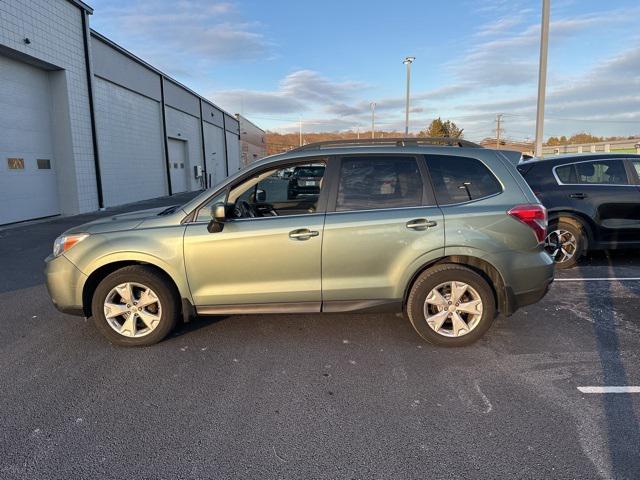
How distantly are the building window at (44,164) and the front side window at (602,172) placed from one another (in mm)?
14074

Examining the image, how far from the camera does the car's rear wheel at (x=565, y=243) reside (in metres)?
6.71

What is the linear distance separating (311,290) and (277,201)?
4.36ft

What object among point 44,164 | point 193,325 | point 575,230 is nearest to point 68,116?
point 44,164

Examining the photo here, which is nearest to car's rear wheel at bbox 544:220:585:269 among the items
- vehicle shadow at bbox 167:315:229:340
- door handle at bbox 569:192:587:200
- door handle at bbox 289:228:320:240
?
door handle at bbox 569:192:587:200

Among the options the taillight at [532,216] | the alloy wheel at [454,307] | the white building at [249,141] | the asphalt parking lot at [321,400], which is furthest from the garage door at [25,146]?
the white building at [249,141]

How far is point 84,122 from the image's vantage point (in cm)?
1422

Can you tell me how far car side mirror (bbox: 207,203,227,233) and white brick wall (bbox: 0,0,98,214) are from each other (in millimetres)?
11048

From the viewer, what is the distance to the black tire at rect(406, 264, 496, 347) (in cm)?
383

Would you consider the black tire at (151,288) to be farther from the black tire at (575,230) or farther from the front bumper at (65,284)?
the black tire at (575,230)

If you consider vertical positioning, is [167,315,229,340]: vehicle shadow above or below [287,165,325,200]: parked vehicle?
Answer: below

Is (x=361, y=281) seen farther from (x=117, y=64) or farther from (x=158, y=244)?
(x=117, y=64)

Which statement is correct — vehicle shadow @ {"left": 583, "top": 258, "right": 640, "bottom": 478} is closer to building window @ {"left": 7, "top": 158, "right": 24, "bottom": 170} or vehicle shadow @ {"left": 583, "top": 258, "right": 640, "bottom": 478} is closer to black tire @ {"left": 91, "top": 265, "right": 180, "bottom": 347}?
black tire @ {"left": 91, "top": 265, "right": 180, "bottom": 347}

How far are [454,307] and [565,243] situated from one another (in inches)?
159

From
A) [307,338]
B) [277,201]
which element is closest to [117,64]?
[277,201]
